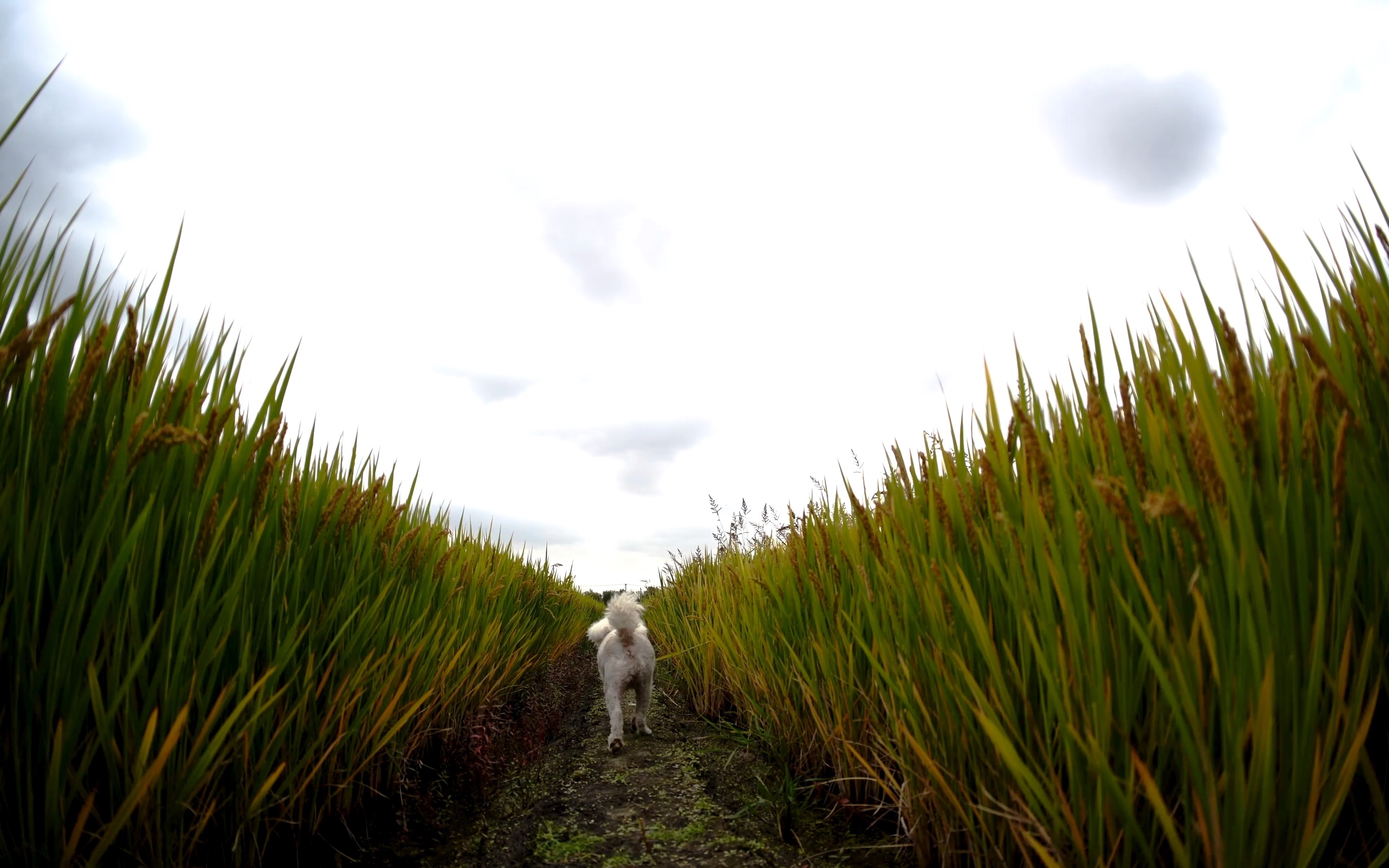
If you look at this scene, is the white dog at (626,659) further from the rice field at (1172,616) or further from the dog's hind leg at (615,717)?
the rice field at (1172,616)

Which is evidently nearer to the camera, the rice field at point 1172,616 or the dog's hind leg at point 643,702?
the rice field at point 1172,616

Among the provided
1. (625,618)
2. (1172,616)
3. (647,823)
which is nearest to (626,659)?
(625,618)

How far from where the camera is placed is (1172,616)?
3.45 feet

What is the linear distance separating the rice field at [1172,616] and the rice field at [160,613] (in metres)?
1.63

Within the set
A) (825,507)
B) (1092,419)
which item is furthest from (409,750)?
(1092,419)

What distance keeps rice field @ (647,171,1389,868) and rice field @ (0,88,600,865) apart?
1628 millimetres

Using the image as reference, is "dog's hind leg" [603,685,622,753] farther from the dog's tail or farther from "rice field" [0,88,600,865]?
"rice field" [0,88,600,865]

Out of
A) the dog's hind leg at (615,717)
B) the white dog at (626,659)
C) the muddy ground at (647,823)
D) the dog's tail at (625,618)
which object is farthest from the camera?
the dog's tail at (625,618)

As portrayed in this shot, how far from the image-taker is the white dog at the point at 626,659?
4195mm

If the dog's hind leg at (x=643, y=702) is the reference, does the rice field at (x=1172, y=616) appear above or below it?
above

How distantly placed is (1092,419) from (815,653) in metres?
1.77

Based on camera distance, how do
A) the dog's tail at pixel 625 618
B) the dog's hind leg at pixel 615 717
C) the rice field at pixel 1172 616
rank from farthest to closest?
the dog's tail at pixel 625 618 < the dog's hind leg at pixel 615 717 < the rice field at pixel 1172 616

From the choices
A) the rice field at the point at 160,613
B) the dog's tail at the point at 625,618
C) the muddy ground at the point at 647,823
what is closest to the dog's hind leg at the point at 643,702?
the dog's tail at the point at 625,618

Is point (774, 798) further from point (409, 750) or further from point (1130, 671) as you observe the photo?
point (1130, 671)
